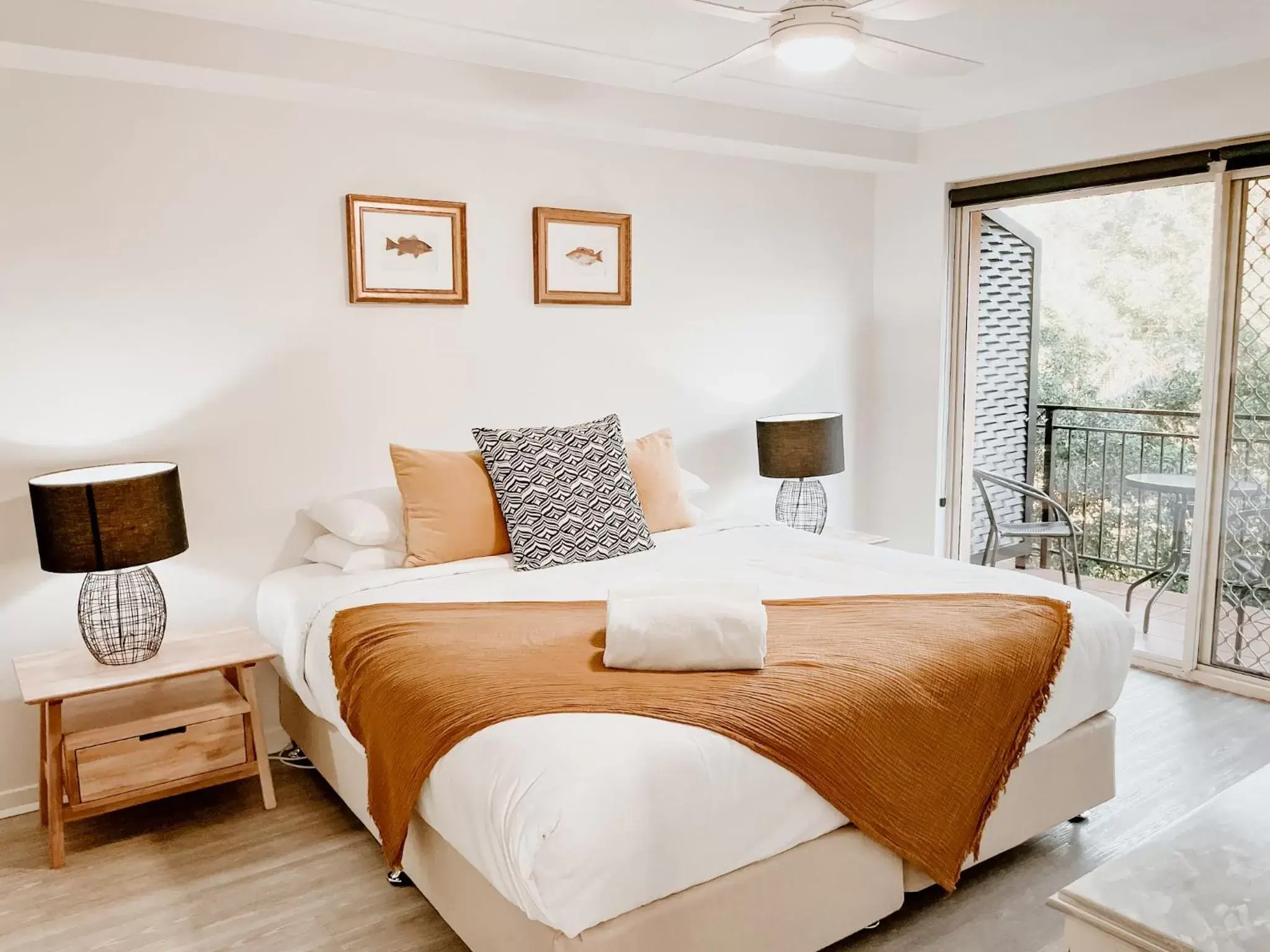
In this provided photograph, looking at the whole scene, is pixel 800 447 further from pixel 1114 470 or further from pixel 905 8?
pixel 1114 470

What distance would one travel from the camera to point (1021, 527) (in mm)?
5082

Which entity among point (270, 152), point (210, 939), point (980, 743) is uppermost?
point (270, 152)

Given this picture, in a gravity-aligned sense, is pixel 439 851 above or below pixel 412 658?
below

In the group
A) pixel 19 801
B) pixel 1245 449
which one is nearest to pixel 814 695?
pixel 19 801

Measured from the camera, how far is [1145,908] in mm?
1052

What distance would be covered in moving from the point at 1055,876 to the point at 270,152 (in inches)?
125

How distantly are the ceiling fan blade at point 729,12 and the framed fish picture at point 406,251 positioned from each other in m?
1.49

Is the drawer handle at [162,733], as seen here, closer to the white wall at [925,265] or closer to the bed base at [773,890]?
the bed base at [773,890]

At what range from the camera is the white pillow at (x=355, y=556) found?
122 inches

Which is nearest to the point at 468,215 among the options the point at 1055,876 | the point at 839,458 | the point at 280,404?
the point at 280,404

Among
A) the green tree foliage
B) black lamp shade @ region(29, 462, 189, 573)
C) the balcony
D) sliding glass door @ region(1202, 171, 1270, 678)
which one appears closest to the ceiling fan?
sliding glass door @ region(1202, 171, 1270, 678)

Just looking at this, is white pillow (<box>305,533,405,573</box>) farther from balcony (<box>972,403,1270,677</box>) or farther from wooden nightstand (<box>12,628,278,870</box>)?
balcony (<box>972,403,1270,677</box>)

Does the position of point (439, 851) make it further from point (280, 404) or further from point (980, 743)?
point (280, 404)

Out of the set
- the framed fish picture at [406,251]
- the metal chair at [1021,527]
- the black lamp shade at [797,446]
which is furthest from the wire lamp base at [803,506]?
the framed fish picture at [406,251]
